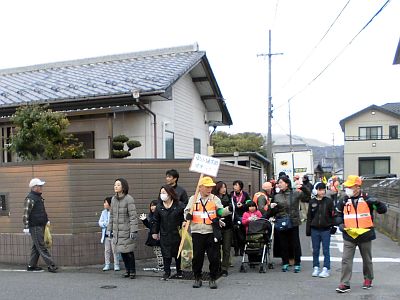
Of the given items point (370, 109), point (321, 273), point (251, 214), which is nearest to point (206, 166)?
point (251, 214)

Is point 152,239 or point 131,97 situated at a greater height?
point 131,97

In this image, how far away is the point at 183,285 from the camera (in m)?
7.48

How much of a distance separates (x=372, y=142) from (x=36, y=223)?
130 ft

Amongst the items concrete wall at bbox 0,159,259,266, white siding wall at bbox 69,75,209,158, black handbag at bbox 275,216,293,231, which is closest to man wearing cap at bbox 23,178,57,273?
concrete wall at bbox 0,159,259,266

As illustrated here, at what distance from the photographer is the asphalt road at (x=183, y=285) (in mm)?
6785

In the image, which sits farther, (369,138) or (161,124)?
(369,138)

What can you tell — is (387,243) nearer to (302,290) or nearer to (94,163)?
(302,290)

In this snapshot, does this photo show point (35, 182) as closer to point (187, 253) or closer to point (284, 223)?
point (187, 253)

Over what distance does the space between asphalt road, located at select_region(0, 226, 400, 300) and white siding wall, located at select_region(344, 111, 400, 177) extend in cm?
3577

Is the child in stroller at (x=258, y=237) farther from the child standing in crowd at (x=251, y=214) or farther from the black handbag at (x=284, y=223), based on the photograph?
the black handbag at (x=284, y=223)

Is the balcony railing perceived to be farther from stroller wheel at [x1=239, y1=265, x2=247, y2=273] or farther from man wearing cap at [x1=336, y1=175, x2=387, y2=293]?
man wearing cap at [x1=336, y1=175, x2=387, y2=293]

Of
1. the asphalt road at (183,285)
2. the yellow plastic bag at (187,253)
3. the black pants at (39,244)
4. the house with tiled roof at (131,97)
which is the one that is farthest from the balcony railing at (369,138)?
the black pants at (39,244)

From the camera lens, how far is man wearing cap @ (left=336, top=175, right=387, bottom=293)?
6.92 meters

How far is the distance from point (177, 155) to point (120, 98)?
360 cm
